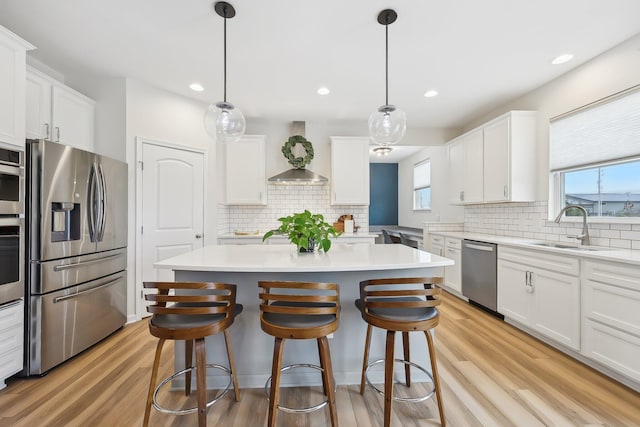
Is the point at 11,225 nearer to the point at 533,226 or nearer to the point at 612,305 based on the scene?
the point at 612,305

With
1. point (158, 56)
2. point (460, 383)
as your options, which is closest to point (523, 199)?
point (460, 383)

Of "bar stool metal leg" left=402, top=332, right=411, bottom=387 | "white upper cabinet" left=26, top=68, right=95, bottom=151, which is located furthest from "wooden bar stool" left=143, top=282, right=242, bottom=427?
"white upper cabinet" left=26, top=68, right=95, bottom=151

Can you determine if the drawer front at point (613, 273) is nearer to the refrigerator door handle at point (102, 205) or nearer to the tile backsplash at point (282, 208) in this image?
the tile backsplash at point (282, 208)

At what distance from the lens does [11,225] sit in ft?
6.55

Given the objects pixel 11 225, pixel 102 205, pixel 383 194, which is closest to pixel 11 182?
pixel 11 225

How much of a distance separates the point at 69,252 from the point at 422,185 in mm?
5971

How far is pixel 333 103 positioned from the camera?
3.95m

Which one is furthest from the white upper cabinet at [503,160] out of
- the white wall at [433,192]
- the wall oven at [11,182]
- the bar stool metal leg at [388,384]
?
the wall oven at [11,182]

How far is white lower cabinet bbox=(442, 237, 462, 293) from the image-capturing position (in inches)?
156

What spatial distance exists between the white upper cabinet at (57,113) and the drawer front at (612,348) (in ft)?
15.8

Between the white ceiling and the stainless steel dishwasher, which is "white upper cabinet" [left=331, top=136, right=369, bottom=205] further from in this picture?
the stainless steel dishwasher

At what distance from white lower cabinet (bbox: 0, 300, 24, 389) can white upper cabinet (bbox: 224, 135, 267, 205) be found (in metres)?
2.60

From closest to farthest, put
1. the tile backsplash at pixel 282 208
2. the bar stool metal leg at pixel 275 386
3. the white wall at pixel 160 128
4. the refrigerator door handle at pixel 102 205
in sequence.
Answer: the bar stool metal leg at pixel 275 386 < the refrigerator door handle at pixel 102 205 < the white wall at pixel 160 128 < the tile backsplash at pixel 282 208

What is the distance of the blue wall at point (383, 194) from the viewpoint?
771 cm
